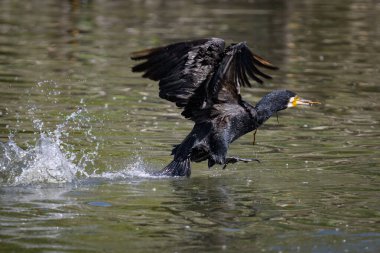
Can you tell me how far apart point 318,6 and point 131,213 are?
64.5 ft

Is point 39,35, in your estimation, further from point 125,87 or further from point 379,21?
point 379,21

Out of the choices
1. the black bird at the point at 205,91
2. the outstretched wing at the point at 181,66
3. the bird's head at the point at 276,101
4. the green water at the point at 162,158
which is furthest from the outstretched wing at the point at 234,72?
the green water at the point at 162,158

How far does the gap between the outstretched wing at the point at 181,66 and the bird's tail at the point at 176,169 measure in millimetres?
619

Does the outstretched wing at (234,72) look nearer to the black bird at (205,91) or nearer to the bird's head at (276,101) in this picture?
the black bird at (205,91)

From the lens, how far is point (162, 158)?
395 inches

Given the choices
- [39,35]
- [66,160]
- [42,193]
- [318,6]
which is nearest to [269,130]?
[66,160]

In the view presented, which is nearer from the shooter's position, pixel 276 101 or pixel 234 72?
pixel 234 72

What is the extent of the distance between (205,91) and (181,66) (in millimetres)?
345

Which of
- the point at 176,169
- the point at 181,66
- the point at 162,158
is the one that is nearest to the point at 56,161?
the point at 176,169

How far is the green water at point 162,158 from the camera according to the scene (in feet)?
23.5

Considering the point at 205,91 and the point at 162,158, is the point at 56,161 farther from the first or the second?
the point at 205,91

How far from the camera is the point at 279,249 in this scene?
6.79 m

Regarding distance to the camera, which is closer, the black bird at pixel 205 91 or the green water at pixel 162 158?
the green water at pixel 162 158

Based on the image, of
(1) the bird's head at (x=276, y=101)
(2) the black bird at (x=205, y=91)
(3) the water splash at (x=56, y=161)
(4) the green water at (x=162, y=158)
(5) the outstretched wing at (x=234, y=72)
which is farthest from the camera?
(1) the bird's head at (x=276, y=101)
